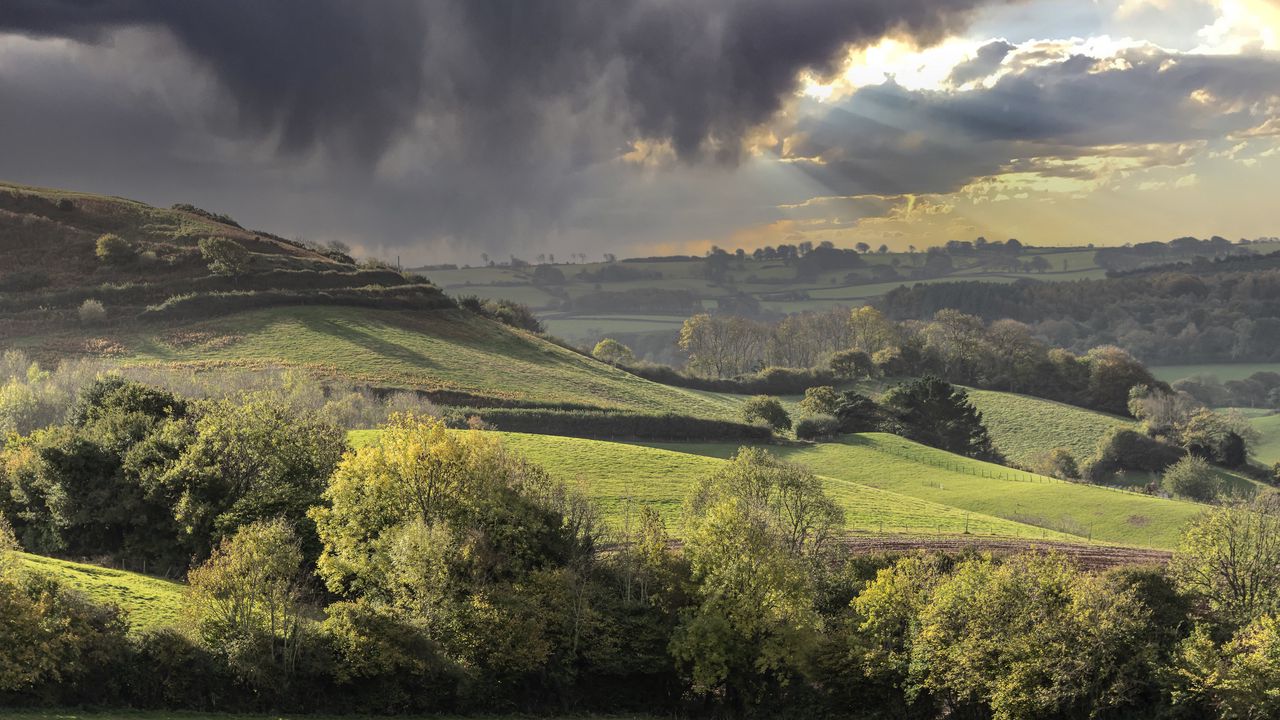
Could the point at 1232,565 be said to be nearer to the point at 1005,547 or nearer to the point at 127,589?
the point at 1005,547

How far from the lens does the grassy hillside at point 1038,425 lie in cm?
13850

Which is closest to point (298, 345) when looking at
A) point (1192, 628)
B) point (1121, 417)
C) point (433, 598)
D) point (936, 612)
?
point (433, 598)

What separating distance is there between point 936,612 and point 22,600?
36.9 m

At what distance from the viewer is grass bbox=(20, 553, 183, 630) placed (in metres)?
39.9

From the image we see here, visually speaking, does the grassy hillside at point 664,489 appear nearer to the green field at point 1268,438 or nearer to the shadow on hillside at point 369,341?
the shadow on hillside at point 369,341

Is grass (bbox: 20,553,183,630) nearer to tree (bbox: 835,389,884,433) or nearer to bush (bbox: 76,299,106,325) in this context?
bush (bbox: 76,299,106,325)

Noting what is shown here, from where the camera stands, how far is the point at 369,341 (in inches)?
4897

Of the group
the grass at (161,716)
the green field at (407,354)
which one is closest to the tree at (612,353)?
the green field at (407,354)

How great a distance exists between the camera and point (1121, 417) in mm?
157750

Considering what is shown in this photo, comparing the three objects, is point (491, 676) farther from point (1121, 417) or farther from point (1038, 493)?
point (1121, 417)

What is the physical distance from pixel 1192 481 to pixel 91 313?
141 meters

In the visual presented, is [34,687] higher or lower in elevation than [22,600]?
lower

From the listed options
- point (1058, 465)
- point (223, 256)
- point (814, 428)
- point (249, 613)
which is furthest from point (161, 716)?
point (1058, 465)

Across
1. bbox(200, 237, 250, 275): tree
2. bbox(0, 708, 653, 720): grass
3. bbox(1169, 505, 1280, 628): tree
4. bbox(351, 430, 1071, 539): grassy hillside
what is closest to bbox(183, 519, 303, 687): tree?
bbox(0, 708, 653, 720): grass
